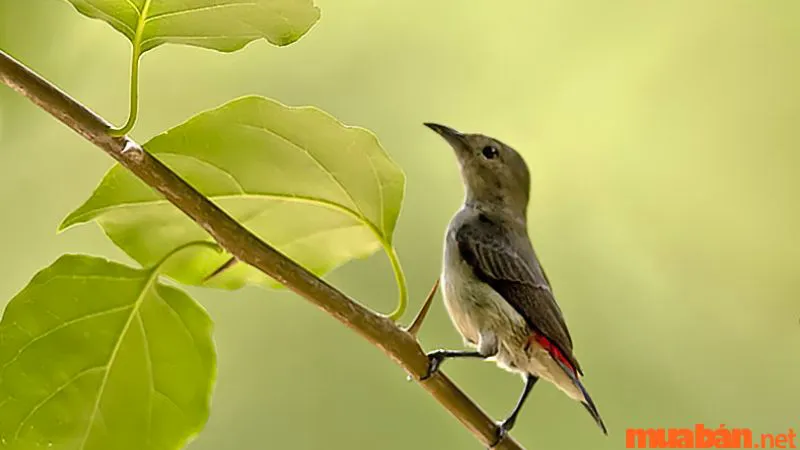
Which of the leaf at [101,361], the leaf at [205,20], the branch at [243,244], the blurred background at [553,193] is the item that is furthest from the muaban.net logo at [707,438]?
the leaf at [205,20]

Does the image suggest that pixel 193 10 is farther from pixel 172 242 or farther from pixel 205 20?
pixel 172 242

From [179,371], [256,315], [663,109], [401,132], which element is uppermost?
[663,109]

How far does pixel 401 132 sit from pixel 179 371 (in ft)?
3.09

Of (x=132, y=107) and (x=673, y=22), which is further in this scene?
(x=673, y=22)

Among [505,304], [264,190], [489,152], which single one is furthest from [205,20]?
[489,152]

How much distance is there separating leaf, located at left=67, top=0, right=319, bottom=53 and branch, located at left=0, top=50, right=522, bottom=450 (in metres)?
0.08

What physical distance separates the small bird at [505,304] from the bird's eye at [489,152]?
7 cm

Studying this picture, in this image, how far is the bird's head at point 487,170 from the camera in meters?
1.24

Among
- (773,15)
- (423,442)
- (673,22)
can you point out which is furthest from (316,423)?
(773,15)

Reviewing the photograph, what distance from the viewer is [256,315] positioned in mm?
1709

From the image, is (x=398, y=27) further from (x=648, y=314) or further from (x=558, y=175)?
(x=648, y=314)

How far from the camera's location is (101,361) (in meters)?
0.80

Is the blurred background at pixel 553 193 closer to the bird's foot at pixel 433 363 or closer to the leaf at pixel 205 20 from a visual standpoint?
the bird's foot at pixel 433 363

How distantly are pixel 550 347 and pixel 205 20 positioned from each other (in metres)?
0.50
